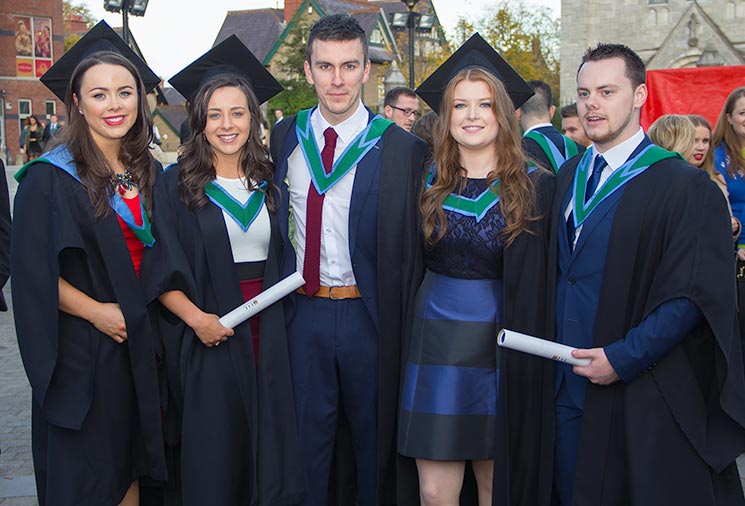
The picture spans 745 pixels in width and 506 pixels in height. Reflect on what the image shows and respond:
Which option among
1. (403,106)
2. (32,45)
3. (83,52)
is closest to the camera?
(83,52)

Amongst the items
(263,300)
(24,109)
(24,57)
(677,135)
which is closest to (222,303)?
(263,300)

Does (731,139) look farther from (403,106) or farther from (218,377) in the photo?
(218,377)

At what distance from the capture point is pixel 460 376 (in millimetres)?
3424

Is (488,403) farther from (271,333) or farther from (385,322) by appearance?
(271,333)

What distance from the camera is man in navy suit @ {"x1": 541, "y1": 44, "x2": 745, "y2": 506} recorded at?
2980 mm

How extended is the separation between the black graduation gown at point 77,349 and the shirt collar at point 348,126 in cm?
105

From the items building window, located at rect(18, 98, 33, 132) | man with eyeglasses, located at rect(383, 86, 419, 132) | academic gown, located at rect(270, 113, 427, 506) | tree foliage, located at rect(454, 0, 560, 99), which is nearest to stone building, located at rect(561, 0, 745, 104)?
tree foliage, located at rect(454, 0, 560, 99)

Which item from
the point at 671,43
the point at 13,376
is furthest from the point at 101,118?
the point at 671,43

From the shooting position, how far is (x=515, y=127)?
3.52 m

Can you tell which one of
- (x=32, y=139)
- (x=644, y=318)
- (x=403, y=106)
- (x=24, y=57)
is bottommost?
(x=644, y=318)

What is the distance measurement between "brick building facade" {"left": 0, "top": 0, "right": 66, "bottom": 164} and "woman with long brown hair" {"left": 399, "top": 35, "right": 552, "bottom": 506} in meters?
37.0

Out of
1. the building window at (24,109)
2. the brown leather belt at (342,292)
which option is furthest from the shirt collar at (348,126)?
the building window at (24,109)

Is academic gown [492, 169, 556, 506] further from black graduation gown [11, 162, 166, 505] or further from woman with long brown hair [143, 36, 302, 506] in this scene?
black graduation gown [11, 162, 166, 505]

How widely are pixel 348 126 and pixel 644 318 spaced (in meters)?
1.61
